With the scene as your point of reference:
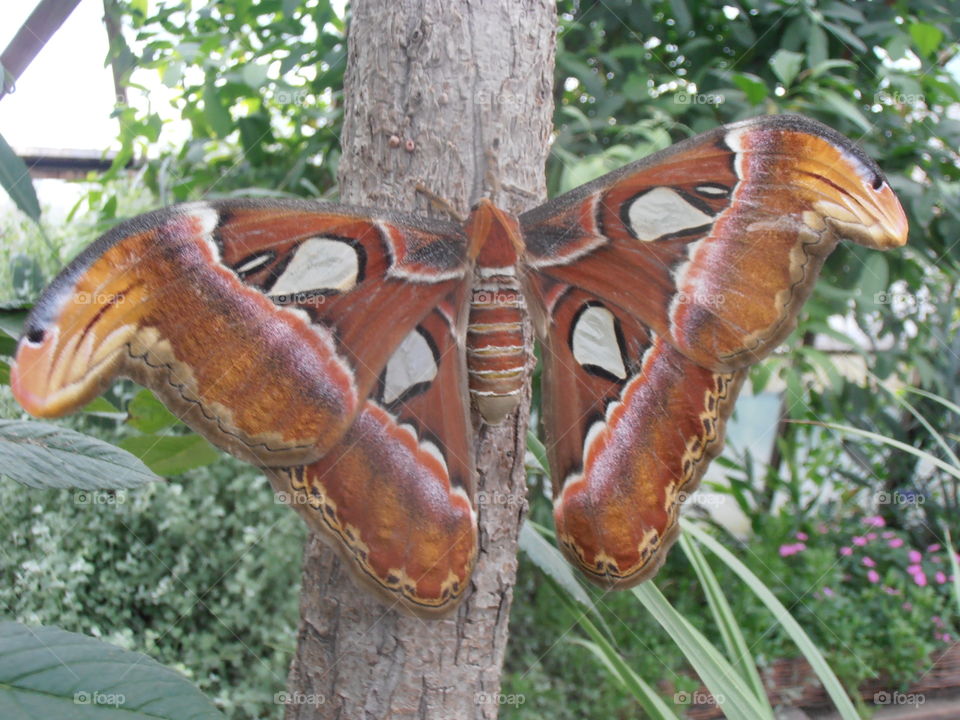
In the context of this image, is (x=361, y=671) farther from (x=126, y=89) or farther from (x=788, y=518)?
(x=788, y=518)

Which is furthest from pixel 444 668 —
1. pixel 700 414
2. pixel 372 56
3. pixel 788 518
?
pixel 788 518
